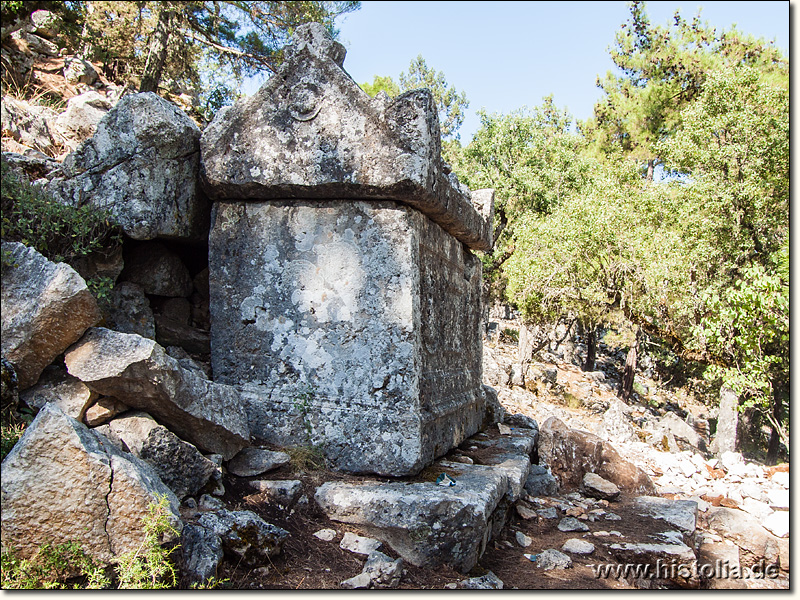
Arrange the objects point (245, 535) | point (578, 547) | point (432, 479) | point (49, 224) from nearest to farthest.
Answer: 1. point (245, 535)
2. point (49, 224)
3. point (432, 479)
4. point (578, 547)

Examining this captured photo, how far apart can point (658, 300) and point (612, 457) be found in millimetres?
7874

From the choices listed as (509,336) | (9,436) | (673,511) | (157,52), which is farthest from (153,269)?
(509,336)

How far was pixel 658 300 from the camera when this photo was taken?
12797 millimetres

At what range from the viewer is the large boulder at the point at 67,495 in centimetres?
221

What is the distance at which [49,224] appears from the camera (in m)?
3.43

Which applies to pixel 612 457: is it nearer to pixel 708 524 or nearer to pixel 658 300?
pixel 708 524

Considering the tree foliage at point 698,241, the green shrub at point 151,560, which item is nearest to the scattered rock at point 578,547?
the green shrub at point 151,560

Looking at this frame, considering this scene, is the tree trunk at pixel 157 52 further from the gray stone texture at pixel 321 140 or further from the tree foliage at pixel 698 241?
the tree foliage at pixel 698 241

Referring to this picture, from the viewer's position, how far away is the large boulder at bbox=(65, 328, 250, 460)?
282cm

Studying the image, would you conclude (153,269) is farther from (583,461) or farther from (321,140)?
(583,461)

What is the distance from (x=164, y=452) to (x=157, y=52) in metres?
8.93

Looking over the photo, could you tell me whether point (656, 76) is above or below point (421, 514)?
above

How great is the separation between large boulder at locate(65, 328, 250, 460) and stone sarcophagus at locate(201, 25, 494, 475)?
2.01ft

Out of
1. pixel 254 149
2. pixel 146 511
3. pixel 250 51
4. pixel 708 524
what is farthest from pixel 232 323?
pixel 250 51
